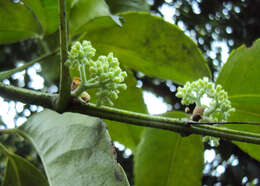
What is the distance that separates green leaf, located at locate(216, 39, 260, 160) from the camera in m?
0.87

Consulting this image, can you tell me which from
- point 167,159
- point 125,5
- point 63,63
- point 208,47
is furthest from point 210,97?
point 208,47

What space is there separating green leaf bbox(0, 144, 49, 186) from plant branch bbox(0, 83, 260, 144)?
0.35 m

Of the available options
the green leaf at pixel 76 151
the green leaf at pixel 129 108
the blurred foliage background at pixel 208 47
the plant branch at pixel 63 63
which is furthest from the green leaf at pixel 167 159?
the blurred foliage background at pixel 208 47

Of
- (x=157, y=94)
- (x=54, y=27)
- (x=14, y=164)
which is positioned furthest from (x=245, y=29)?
(x=14, y=164)

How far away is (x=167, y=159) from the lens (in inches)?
37.9

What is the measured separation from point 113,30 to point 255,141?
51cm

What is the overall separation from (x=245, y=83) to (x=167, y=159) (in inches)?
12.7

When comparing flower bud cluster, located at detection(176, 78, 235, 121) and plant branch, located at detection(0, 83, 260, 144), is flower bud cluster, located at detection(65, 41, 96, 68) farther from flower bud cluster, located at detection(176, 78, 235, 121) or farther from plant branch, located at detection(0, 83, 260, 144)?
flower bud cluster, located at detection(176, 78, 235, 121)

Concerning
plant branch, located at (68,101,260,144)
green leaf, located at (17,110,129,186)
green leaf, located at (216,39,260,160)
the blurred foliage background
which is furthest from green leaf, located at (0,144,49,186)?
the blurred foliage background

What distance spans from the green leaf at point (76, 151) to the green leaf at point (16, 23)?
303 mm

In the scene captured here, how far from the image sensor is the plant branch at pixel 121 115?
61 cm

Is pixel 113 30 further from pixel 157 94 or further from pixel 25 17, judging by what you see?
pixel 157 94

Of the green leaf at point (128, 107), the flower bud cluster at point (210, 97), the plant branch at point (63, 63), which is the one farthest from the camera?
the green leaf at point (128, 107)

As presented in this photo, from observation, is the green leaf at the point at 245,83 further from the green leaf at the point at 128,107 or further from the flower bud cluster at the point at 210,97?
the green leaf at the point at 128,107
